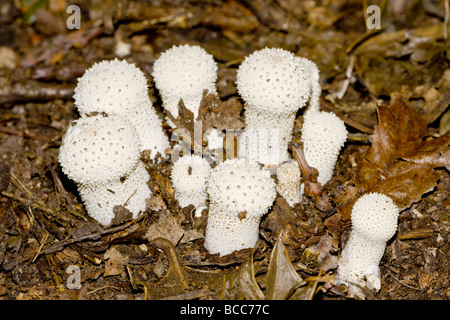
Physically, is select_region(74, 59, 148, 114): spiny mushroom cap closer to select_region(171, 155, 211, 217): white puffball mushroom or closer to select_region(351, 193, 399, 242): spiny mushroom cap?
select_region(171, 155, 211, 217): white puffball mushroom

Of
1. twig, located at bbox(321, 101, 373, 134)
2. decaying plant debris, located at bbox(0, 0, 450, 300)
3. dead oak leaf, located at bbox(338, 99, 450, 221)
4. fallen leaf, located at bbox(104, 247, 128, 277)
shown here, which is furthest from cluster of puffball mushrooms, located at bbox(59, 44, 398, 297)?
twig, located at bbox(321, 101, 373, 134)

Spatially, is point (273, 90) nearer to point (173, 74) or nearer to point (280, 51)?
point (280, 51)

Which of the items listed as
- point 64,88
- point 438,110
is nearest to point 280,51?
point 438,110

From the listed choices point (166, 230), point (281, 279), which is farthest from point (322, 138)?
point (166, 230)

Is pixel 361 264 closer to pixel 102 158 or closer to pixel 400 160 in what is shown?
pixel 400 160

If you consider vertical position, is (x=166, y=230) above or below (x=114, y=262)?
above

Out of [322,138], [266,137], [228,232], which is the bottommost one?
[228,232]

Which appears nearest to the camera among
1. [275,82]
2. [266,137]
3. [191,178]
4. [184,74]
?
[275,82]

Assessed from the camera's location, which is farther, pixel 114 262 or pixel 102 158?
pixel 114 262

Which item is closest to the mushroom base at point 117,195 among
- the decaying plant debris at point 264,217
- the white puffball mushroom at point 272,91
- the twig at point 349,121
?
the decaying plant debris at point 264,217
